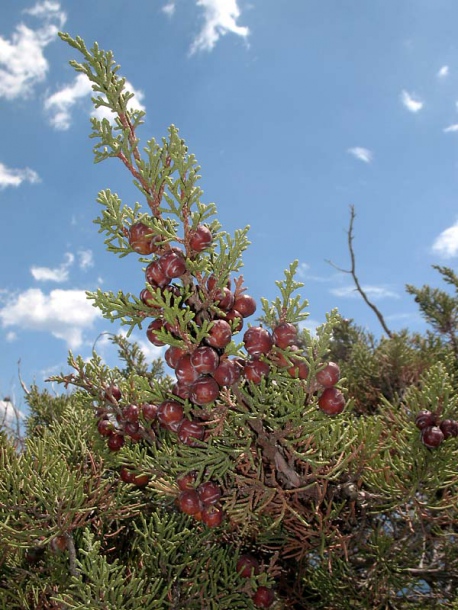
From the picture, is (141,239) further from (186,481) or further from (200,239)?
(186,481)

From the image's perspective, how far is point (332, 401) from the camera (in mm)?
1443

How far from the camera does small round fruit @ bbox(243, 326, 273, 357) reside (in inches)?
53.7

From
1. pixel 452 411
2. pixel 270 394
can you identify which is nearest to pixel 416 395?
pixel 452 411

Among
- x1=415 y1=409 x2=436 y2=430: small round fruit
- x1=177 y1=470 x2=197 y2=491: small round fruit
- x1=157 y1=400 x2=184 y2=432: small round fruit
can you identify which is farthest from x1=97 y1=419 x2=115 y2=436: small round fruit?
x1=415 y1=409 x2=436 y2=430: small round fruit

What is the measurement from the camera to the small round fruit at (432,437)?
68.0 inches

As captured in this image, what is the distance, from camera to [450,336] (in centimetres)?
434

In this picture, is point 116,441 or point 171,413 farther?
point 116,441

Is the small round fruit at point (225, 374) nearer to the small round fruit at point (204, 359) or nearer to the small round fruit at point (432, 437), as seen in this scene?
the small round fruit at point (204, 359)

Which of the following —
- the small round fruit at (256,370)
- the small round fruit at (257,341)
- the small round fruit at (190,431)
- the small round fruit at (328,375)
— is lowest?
the small round fruit at (190,431)

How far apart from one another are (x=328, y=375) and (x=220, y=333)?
35 centimetres

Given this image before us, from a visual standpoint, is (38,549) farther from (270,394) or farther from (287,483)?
(270,394)

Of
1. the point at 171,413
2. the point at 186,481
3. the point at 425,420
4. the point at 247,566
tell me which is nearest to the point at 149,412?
the point at 186,481

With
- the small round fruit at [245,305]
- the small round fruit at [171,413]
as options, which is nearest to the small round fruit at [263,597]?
the small round fruit at [171,413]

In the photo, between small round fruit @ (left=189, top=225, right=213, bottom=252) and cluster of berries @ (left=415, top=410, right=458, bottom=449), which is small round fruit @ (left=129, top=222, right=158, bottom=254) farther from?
cluster of berries @ (left=415, top=410, right=458, bottom=449)
